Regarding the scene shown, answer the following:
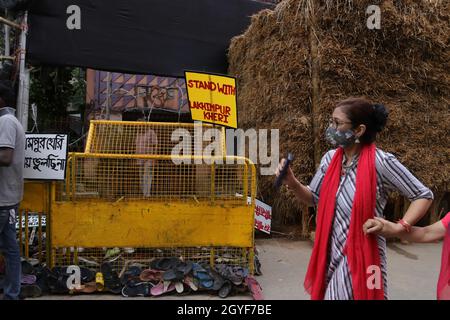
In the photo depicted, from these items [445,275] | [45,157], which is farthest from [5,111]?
[445,275]

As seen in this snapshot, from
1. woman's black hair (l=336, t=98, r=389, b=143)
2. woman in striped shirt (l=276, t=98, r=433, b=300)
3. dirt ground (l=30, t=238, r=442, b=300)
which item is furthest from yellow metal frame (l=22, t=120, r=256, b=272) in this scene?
woman's black hair (l=336, t=98, r=389, b=143)

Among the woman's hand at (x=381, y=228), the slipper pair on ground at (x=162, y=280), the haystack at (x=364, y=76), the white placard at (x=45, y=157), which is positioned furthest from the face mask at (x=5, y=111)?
the haystack at (x=364, y=76)

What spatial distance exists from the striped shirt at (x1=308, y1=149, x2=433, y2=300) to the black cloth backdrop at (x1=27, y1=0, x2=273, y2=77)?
7067mm

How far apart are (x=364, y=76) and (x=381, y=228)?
4.77 m

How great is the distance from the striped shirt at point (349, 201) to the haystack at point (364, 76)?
3966mm

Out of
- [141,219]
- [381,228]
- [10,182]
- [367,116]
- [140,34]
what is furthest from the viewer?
[140,34]

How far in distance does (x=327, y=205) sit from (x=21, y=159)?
2770mm

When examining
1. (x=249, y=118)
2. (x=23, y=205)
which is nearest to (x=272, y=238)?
(x=249, y=118)

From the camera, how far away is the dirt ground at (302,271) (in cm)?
421

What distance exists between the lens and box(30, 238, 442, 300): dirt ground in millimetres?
4207

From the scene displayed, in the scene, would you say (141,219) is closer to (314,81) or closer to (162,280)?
(162,280)

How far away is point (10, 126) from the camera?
3523mm

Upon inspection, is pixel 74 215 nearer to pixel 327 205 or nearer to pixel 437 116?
pixel 327 205

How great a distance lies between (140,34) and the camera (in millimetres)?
8633
